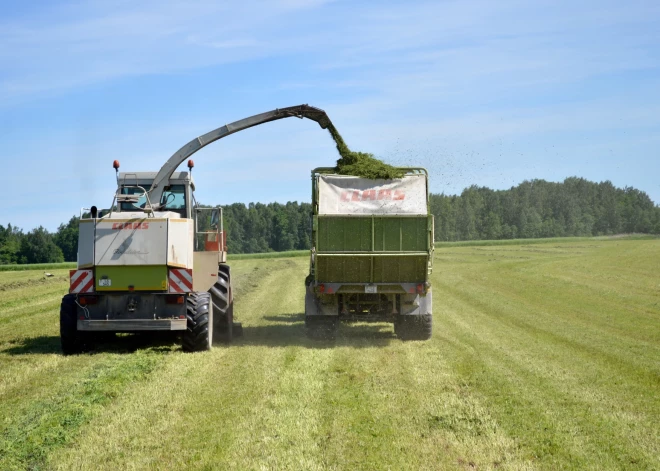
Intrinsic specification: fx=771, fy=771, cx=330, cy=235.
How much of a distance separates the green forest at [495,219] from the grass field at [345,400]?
78439mm

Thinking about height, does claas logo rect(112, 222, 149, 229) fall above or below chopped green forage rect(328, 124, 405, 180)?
below

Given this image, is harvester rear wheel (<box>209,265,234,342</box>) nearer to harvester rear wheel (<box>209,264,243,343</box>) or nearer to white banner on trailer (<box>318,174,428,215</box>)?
harvester rear wheel (<box>209,264,243,343</box>)

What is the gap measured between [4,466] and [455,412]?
4.66 metres

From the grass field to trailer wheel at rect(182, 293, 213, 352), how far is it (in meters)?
0.24

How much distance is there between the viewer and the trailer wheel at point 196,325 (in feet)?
43.4

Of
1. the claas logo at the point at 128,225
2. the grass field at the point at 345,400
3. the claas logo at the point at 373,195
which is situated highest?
the claas logo at the point at 373,195

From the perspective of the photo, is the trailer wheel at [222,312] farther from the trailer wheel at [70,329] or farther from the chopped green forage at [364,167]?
the chopped green forage at [364,167]

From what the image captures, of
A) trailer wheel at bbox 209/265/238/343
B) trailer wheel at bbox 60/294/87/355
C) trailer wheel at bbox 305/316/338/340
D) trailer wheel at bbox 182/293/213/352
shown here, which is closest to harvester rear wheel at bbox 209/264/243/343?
trailer wheel at bbox 209/265/238/343

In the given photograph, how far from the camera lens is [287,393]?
31.7ft

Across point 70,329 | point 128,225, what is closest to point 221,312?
point 128,225

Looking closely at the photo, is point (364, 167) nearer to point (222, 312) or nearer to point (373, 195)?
point (373, 195)

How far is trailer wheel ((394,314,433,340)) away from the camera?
1534 cm

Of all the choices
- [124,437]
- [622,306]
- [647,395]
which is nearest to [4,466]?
[124,437]

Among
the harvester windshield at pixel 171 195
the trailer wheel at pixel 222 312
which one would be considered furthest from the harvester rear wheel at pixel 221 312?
the harvester windshield at pixel 171 195
